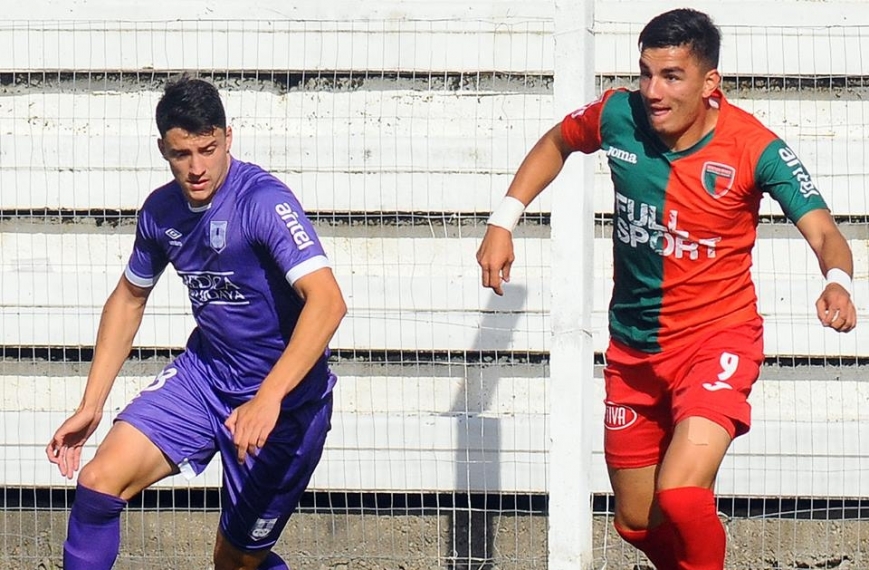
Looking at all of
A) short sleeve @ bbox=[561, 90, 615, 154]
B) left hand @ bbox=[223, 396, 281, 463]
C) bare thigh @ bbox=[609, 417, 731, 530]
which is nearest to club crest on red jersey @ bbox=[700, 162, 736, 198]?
short sleeve @ bbox=[561, 90, 615, 154]

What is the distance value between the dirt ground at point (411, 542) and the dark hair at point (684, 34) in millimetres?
2795

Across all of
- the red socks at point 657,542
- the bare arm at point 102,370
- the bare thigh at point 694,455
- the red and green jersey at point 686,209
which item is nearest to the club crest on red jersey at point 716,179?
the red and green jersey at point 686,209

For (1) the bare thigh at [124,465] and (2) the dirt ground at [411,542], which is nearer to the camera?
(1) the bare thigh at [124,465]

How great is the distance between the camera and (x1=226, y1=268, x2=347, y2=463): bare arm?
13.6 feet

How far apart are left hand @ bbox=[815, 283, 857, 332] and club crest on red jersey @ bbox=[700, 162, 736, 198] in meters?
0.65

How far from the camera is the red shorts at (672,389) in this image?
4457 millimetres

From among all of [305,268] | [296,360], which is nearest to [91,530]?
[296,360]

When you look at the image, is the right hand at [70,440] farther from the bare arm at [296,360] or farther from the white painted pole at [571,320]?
the white painted pole at [571,320]

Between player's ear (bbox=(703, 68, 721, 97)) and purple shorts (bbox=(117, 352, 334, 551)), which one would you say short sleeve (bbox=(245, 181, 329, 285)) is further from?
player's ear (bbox=(703, 68, 721, 97))

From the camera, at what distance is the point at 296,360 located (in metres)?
Answer: 4.31

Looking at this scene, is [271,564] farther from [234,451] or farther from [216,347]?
[216,347]

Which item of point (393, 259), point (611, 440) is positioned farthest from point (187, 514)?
point (611, 440)

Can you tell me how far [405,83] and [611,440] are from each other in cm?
234

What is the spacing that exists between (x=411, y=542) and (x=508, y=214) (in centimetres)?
234
